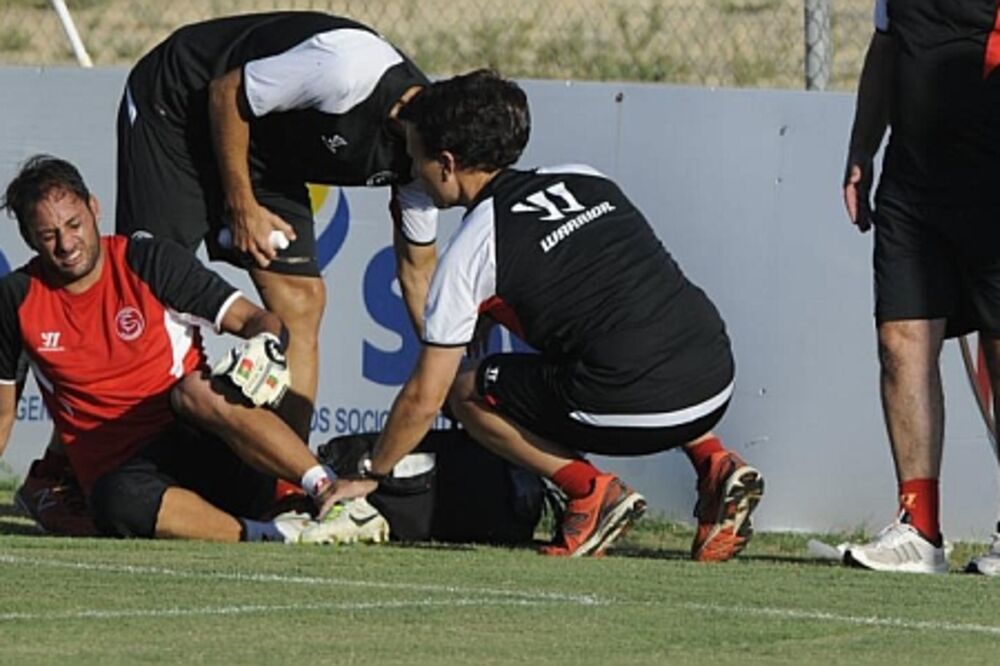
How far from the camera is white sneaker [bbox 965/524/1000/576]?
770 cm

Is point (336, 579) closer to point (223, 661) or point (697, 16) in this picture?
point (223, 661)

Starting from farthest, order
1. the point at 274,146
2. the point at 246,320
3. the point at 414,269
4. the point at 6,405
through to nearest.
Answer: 1. the point at 414,269
2. the point at 274,146
3. the point at 6,405
4. the point at 246,320

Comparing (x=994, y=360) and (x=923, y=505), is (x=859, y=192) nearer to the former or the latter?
(x=994, y=360)

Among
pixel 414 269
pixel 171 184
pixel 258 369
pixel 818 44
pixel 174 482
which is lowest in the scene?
pixel 174 482

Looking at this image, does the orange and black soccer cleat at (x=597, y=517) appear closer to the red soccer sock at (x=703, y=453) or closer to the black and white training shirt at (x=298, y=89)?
the red soccer sock at (x=703, y=453)

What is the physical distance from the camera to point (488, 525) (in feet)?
28.0

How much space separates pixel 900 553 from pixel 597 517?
884mm

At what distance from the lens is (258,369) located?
25.4 ft

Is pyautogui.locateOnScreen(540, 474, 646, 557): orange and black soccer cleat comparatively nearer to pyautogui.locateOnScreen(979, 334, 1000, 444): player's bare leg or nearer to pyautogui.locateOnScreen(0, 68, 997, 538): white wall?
pyautogui.locateOnScreen(979, 334, 1000, 444): player's bare leg

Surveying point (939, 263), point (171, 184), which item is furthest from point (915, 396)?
point (171, 184)

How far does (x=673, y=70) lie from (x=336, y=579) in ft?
33.0

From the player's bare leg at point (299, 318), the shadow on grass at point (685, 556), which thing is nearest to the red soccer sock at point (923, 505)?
the shadow on grass at point (685, 556)

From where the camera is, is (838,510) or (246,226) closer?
(246,226)

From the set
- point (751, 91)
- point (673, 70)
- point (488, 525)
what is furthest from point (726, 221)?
point (673, 70)
